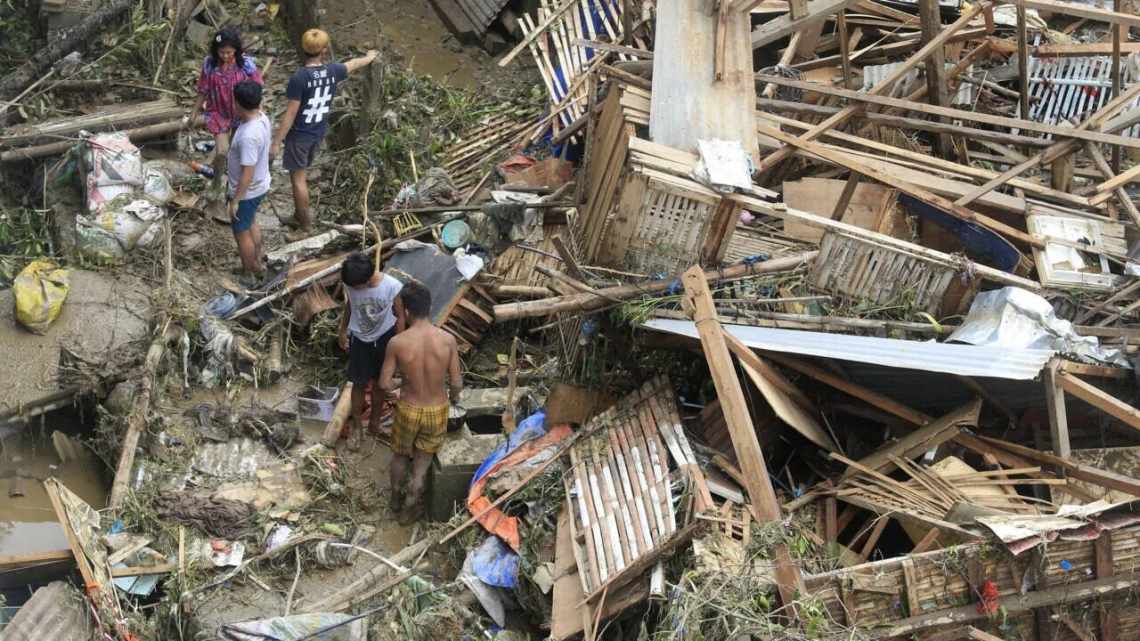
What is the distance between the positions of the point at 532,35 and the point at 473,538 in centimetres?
526

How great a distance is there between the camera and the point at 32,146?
10.2 metres

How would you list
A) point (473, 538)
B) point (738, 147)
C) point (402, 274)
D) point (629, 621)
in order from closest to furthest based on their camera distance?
point (629, 621), point (473, 538), point (738, 147), point (402, 274)

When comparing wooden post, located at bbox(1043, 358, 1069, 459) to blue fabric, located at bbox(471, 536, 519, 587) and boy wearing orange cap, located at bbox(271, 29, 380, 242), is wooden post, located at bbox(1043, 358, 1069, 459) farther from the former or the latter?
boy wearing orange cap, located at bbox(271, 29, 380, 242)

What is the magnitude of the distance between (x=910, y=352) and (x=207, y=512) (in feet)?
14.2

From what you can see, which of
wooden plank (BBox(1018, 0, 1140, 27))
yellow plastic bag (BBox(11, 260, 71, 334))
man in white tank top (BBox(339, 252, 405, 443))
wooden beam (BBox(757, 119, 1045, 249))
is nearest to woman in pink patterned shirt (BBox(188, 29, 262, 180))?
yellow plastic bag (BBox(11, 260, 71, 334))

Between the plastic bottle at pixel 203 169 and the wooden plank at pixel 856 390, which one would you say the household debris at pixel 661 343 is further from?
the plastic bottle at pixel 203 169

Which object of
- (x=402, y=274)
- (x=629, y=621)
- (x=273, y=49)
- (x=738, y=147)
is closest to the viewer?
(x=629, y=621)

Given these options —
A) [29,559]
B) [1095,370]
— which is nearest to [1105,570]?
[1095,370]

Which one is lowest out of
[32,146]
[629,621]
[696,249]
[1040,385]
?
[629,621]

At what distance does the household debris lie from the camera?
260 inches

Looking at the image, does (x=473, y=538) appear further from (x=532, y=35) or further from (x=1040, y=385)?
(x=532, y=35)

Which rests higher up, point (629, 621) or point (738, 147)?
point (738, 147)

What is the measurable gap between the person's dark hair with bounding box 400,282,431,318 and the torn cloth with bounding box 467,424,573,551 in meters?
1.13

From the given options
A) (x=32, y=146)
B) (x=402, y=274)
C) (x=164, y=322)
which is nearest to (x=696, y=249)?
(x=402, y=274)
